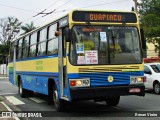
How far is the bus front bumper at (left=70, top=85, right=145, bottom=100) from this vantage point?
428 inches

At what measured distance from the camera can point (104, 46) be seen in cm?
1141

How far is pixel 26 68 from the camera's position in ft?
57.3

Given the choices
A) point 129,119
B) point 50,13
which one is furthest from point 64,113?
point 50,13

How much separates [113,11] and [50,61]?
9.33ft

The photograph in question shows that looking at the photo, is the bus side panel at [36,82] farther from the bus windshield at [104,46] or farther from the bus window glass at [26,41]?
the bus windshield at [104,46]

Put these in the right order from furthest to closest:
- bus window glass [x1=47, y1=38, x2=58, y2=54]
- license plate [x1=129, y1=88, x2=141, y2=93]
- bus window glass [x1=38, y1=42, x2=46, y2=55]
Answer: bus window glass [x1=38, y1=42, x2=46, y2=55]
bus window glass [x1=47, y1=38, x2=58, y2=54]
license plate [x1=129, y1=88, x2=141, y2=93]

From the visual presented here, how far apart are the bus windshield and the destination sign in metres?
0.23

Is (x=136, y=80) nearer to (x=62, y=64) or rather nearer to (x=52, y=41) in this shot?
(x=62, y=64)

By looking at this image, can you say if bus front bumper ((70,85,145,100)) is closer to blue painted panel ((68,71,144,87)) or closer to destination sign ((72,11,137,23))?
blue painted panel ((68,71,144,87))

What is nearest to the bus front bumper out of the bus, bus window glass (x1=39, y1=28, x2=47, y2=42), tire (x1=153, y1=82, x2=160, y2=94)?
the bus

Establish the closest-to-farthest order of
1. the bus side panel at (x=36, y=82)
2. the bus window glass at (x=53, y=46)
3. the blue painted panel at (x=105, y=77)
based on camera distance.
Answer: the blue painted panel at (x=105, y=77), the bus window glass at (x=53, y=46), the bus side panel at (x=36, y=82)

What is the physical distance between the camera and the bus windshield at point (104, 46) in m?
11.2

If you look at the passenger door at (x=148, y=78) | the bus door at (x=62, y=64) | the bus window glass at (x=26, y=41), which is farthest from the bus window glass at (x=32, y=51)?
the passenger door at (x=148, y=78)

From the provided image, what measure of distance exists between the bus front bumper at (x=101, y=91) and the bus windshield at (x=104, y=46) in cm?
75
